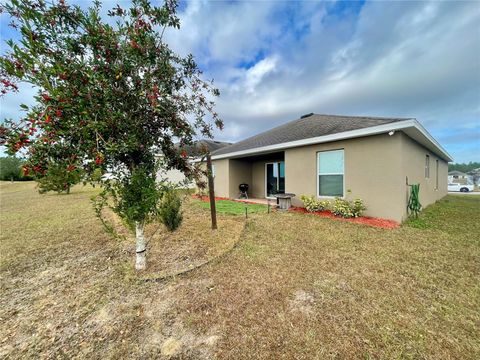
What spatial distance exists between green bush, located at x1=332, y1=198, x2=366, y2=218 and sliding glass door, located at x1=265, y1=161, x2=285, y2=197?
3665mm

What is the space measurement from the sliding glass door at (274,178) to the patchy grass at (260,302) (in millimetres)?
5891

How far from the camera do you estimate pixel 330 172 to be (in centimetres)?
735

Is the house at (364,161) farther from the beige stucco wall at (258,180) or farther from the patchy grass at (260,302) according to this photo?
the beige stucco wall at (258,180)

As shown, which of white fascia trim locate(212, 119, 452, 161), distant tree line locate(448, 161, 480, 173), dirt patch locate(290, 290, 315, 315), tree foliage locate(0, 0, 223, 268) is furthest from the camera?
distant tree line locate(448, 161, 480, 173)

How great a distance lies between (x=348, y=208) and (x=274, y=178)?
190 inches

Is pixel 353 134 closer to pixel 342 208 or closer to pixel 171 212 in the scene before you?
pixel 342 208

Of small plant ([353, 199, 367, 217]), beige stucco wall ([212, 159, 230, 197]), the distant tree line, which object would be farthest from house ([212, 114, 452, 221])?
the distant tree line

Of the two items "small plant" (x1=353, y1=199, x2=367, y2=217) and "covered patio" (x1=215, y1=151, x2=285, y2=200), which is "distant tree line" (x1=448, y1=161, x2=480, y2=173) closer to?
"covered patio" (x1=215, y1=151, x2=285, y2=200)

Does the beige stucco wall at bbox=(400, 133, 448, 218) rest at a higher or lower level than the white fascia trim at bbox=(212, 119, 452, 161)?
lower

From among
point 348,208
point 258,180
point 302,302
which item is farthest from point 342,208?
point 258,180

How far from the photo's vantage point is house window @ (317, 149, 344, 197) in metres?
7.09

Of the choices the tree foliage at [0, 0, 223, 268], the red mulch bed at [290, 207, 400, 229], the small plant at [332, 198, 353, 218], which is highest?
the tree foliage at [0, 0, 223, 268]

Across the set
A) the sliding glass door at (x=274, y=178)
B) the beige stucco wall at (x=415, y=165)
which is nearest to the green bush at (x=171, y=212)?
the sliding glass door at (x=274, y=178)

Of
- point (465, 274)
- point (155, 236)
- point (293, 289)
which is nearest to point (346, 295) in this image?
point (293, 289)
